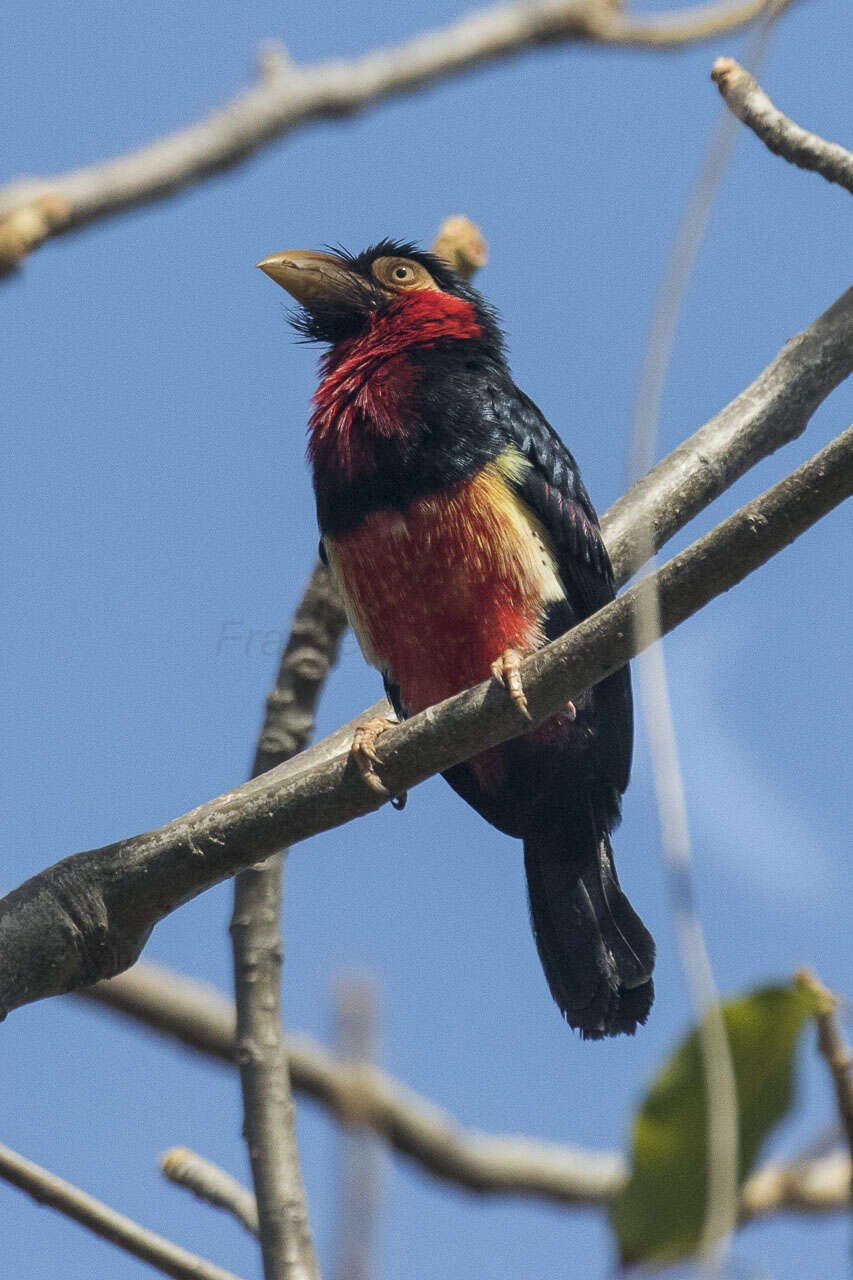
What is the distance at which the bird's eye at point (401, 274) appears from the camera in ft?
18.1

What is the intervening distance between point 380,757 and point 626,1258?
2.03 m

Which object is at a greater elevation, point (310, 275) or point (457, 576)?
point (310, 275)

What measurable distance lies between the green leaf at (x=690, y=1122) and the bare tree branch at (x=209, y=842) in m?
1.67

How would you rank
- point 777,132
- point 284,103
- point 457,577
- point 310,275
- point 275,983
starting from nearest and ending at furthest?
point 284,103 < point 777,132 < point 275,983 < point 457,577 < point 310,275

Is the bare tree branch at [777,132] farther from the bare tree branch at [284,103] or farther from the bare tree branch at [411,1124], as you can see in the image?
the bare tree branch at [411,1124]

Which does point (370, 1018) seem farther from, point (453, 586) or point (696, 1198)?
point (453, 586)

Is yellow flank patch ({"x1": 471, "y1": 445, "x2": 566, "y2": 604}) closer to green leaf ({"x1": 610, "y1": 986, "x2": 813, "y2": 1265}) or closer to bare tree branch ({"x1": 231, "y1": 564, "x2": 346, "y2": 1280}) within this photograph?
bare tree branch ({"x1": 231, "y1": 564, "x2": 346, "y2": 1280})

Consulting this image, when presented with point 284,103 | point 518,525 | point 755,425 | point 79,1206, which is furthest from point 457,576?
point 284,103

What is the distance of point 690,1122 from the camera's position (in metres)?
1.41

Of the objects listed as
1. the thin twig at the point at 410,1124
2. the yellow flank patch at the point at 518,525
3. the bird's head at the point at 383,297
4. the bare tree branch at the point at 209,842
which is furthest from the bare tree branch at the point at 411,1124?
the bird's head at the point at 383,297

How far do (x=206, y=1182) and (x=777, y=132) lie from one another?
308 cm

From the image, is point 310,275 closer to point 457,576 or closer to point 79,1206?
point 457,576

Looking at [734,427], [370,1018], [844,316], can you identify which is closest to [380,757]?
[370,1018]

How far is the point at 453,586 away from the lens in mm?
4457
